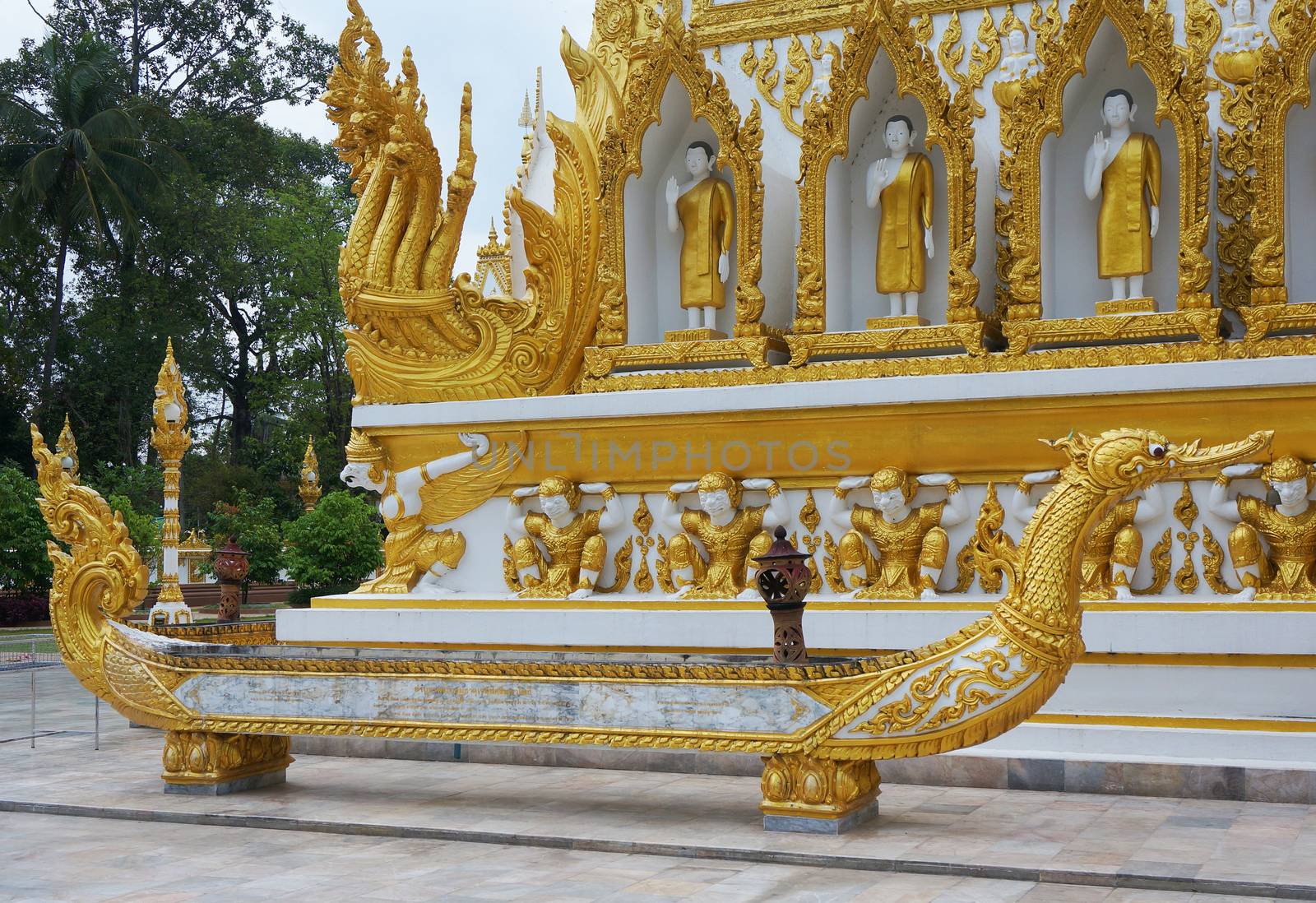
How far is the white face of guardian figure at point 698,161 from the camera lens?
10.5 meters

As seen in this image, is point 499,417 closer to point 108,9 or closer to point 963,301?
point 963,301

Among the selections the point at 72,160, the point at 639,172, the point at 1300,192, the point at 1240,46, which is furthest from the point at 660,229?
the point at 72,160

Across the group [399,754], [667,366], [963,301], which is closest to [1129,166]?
[963,301]

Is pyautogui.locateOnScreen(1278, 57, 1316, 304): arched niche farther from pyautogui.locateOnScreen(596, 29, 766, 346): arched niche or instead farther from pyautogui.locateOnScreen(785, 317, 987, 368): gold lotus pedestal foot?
pyautogui.locateOnScreen(596, 29, 766, 346): arched niche

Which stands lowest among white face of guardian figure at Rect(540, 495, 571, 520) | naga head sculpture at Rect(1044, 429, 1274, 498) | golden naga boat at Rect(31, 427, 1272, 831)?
golden naga boat at Rect(31, 427, 1272, 831)

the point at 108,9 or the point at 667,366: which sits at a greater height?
the point at 108,9

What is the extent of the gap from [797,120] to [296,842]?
245 inches

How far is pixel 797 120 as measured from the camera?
10.8 meters

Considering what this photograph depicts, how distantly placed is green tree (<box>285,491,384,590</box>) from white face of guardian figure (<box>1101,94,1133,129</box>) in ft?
56.6

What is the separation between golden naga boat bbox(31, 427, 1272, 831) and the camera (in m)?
6.75

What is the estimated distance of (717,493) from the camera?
9531 mm

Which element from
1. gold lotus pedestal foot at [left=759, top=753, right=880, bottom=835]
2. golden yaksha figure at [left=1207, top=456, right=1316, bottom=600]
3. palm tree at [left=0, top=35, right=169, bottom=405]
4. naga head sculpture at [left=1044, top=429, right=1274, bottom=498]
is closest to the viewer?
naga head sculpture at [left=1044, top=429, right=1274, bottom=498]

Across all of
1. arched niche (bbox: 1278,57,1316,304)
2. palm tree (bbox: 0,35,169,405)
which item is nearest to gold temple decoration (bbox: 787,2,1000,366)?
arched niche (bbox: 1278,57,1316,304)

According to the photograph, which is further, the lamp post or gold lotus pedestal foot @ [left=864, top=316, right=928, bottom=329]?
the lamp post
